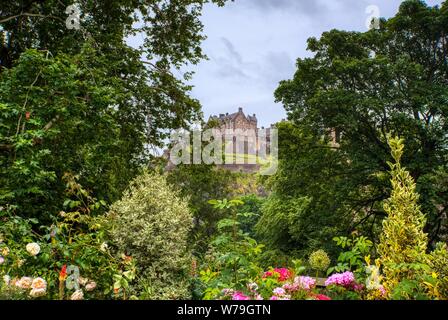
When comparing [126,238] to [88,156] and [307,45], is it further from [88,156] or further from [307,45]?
[307,45]

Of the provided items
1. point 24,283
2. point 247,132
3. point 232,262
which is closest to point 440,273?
point 232,262

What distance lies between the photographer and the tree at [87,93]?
26.8 ft

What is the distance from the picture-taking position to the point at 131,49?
13094 millimetres

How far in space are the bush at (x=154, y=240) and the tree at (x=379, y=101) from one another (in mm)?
10692

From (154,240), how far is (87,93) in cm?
439

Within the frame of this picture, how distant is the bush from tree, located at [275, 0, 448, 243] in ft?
35.1

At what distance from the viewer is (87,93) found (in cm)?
891

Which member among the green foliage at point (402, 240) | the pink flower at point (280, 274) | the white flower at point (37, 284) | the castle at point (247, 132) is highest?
the castle at point (247, 132)

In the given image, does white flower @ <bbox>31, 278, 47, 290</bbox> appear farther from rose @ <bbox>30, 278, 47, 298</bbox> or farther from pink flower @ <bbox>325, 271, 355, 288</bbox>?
pink flower @ <bbox>325, 271, 355, 288</bbox>

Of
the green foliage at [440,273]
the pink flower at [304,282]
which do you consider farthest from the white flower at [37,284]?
the green foliage at [440,273]

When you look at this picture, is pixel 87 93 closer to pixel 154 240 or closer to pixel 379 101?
pixel 154 240

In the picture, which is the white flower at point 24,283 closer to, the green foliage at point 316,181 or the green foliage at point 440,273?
the green foliage at point 440,273

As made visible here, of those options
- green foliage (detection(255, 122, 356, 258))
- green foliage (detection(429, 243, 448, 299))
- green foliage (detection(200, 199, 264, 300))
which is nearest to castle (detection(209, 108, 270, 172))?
green foliage (detection(255, 122, 356, 258))

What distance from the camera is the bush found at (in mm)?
5973
